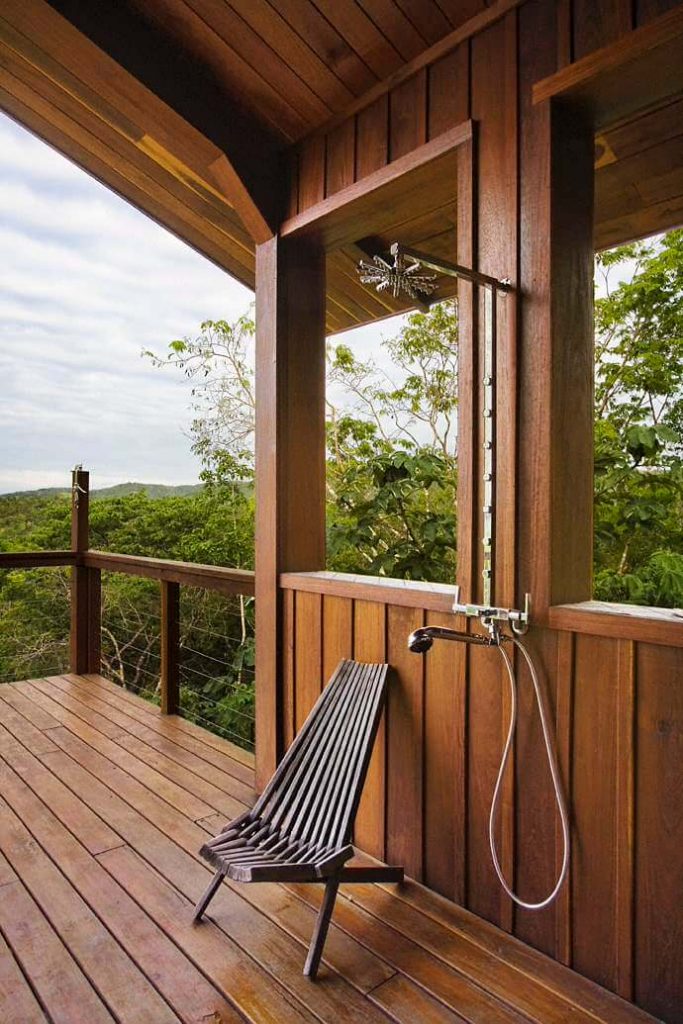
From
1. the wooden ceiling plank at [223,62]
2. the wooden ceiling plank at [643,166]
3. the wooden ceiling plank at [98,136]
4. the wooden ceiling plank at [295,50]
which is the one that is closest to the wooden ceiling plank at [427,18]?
the wooden ceiling plank at [295,50]

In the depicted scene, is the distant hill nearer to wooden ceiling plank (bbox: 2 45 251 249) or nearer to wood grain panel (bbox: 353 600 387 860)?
wooden ceiling plank (bbox: 2 45 251 249)

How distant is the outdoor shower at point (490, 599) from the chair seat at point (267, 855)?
466 millimetres

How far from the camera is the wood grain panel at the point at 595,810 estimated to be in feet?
4.88

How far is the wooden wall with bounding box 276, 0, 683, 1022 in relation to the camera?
1.43 meters

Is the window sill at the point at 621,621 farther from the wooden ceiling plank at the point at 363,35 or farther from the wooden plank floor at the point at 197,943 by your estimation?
the wooden ceiling plank at the point at 363,35

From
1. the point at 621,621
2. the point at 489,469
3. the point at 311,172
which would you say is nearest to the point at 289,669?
the point at 489,469

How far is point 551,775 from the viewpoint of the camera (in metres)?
1.61

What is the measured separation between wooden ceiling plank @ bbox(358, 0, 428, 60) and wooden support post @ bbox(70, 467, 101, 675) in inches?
130

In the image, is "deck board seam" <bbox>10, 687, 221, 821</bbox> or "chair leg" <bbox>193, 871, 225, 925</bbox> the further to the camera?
"deck board seam" <bbox>10, 687, 221, 821</bbox>

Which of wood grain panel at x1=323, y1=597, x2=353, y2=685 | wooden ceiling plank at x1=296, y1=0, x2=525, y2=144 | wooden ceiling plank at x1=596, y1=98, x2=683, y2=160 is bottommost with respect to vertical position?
wood grain panel at x1=323, y1=597, x2=353, y2=685

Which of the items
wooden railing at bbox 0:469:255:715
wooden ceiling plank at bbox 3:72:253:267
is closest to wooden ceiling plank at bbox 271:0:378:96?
wooden ceiling plank at bbox 3:72:253:267

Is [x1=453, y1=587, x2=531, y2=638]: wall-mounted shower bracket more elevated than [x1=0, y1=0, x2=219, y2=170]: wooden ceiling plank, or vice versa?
[x1=0, y1=0, x2=219, y2=170]: wooden ceiling plank

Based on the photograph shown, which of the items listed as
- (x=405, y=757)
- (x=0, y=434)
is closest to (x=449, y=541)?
(x=405, y=757)

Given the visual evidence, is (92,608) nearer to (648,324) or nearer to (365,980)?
(365,980)
